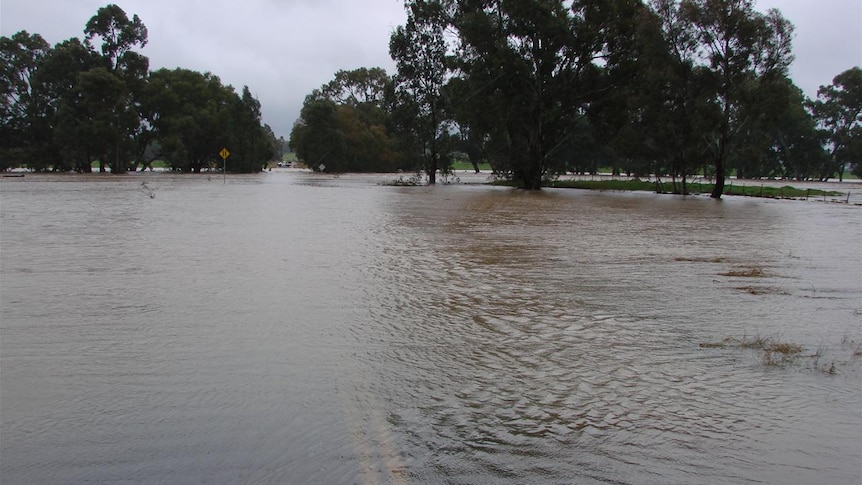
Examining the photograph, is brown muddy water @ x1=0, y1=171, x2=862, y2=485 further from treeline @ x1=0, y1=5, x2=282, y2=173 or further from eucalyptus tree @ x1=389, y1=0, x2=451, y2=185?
treeline @ x1=0, y1=5, x2=282, y2=173

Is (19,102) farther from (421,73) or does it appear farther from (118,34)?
(421,73)

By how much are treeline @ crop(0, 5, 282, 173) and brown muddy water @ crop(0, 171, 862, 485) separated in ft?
215

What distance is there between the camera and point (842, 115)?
8906 cm

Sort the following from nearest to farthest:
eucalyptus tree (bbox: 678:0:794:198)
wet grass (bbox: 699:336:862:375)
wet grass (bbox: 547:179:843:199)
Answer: wet grass (bbox: 699:336:862:375)
eucalyptus tree (bbox: 678:0:794:198)
wet grass (bbox: 547:179:843:199)

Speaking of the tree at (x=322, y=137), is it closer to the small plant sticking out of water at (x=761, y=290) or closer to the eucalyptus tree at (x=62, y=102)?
the eucalyptus tree at (x=62, y=102)

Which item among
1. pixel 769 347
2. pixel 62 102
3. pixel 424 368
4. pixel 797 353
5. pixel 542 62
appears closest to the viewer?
pixel 424 368

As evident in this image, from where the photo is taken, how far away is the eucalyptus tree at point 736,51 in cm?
3241

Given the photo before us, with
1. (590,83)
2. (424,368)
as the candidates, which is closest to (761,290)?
(424,368)

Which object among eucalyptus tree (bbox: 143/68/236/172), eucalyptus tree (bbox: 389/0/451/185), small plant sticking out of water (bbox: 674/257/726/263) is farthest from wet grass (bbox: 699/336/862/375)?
eucalyptus tree (bbox: 143/68/236/172)

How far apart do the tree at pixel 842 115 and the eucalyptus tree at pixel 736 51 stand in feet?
209

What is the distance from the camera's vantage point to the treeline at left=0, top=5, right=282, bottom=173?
67312mm

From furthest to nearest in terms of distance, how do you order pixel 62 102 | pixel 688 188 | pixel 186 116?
1. pixel 186 116
2. pixel 62 102
3. pixel 688 188

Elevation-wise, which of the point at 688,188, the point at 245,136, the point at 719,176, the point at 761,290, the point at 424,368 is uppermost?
the point at 245,136

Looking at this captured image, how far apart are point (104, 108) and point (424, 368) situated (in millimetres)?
74789
